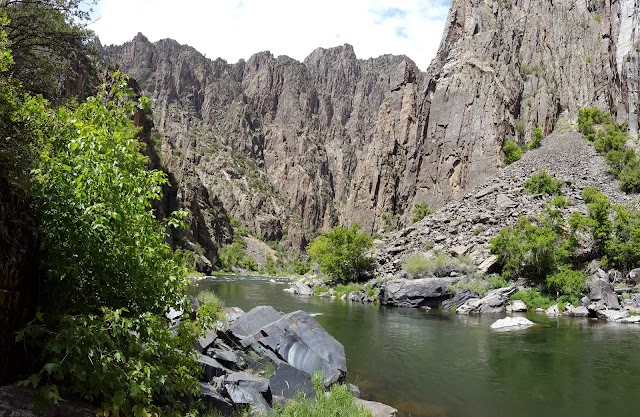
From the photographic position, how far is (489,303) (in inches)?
1389

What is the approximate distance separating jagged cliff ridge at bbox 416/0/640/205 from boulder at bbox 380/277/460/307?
38.8 m

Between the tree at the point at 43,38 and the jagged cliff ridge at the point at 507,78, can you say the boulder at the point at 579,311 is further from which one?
the jagged cliff ridge at the point at 507,78

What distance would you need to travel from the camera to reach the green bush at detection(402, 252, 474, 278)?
141 ft

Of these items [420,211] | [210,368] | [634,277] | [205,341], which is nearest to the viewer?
[210,368]

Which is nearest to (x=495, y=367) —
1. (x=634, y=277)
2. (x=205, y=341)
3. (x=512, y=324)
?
(x=512, y=324)

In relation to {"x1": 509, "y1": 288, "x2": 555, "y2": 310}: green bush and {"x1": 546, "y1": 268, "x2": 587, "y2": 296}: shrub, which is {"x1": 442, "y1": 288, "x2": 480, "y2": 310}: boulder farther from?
{"x1": 546, "y1": 268, "x2": 587, "y2": 296}: shrub

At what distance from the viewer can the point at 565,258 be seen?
38750 millimetres

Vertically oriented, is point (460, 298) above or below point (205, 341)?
below

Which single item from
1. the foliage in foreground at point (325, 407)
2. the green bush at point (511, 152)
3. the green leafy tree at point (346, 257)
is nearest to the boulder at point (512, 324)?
the foliage in foreground at point (325, 407)

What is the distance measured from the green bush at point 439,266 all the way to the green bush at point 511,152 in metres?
34.1

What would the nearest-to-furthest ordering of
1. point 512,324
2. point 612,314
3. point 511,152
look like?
point 512,324 < point 612,314 < point 511,152

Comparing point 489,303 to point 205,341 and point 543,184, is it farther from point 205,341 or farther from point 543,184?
point 205,341

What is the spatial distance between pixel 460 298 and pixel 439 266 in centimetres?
649

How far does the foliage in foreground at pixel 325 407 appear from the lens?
9.39m
